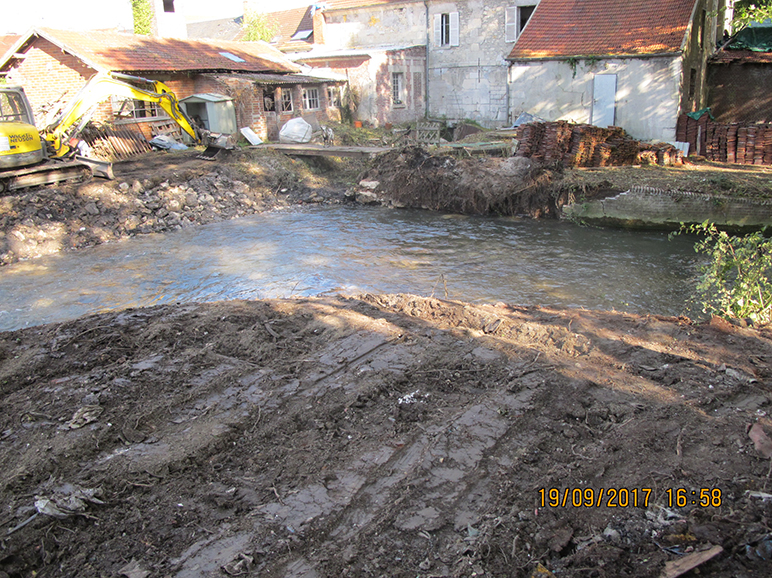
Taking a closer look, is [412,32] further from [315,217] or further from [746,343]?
[746,343]

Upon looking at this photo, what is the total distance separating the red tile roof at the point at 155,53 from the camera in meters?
20.2

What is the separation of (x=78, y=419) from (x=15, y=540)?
1484 millimetres

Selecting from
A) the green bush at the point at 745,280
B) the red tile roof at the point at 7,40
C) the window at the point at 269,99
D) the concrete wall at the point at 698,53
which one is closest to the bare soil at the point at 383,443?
the green bush at the point at 745,280

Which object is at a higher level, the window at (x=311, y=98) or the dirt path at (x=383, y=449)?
the window at (x=311, y=98)

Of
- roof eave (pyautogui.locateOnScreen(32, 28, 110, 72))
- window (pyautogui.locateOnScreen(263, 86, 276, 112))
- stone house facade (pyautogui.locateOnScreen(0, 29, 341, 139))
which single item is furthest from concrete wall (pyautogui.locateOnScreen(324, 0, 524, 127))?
roof eave (pyautogui.locateOnScreen(32, 28, 110, 72))

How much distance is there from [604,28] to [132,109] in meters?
17.6

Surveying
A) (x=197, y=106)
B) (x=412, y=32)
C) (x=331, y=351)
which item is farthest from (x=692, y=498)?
(x=412, y=32)

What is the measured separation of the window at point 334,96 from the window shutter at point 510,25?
8.56 metres

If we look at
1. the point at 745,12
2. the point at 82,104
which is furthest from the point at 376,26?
the point at 82,104

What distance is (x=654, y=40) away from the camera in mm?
19078

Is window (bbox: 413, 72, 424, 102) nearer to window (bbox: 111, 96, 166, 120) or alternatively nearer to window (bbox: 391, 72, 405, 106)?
window (bbox: 391, 72, 405, 106)

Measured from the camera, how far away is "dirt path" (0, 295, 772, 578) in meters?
3.67

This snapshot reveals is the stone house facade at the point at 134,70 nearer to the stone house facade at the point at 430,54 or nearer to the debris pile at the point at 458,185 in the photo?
the stone house facade at the point at 430,54
